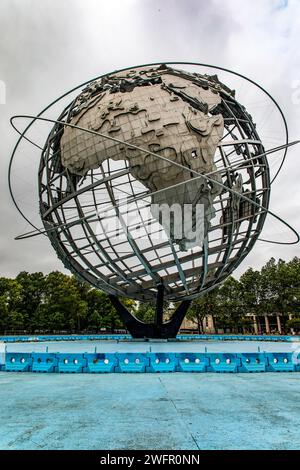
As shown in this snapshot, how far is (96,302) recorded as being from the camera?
5059 centimetres

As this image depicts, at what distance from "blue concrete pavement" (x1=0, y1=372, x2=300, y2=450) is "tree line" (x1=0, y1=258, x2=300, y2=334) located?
38.6 meters

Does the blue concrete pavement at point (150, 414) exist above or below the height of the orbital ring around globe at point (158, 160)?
below

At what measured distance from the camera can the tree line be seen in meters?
44.1

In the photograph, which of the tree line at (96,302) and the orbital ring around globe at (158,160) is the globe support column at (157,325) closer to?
the orbital ring around globe at (158,160)

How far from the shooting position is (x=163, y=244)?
14.6 m

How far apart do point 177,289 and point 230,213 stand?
18.1 ft

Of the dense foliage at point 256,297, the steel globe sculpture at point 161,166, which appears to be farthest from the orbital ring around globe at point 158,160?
the dense foliage at point 256,297

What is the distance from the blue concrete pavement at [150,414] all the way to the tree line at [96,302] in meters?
38.6

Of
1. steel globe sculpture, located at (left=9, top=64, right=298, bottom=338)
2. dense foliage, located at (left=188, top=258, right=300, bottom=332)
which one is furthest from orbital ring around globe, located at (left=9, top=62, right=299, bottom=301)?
dense foliage, located at (left=188, top=258, right=300, bottom=332)

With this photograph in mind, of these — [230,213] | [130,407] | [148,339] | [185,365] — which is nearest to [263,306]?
[148,339]

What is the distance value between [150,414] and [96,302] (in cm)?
4734

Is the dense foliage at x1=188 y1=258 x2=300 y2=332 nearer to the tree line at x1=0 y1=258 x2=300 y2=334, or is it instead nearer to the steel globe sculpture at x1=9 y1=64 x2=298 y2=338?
the tree line at x1=0 y1=258 x2=300 y2=334

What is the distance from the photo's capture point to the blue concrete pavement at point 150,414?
3.55m
